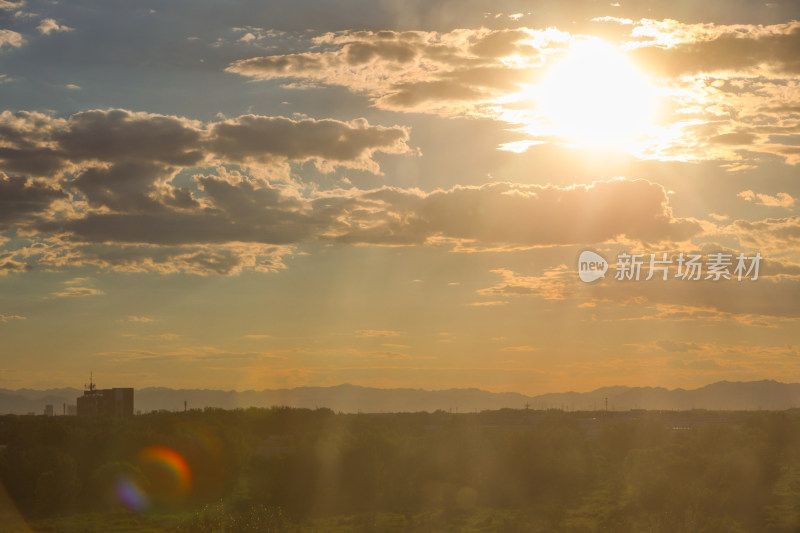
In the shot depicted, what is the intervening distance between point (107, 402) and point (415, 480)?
13899 centimetres

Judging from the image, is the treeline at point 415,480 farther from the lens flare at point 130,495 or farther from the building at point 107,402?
the building at point 107,402

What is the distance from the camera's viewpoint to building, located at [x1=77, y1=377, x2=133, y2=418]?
176 m

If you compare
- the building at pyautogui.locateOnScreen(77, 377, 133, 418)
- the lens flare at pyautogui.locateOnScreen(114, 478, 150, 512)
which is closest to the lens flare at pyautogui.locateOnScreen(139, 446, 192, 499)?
the lens flare at pyautogui.locateOnScreen(114, 478, 150, 512)

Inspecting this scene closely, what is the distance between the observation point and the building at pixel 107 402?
175500mm

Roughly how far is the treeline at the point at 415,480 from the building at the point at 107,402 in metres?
116

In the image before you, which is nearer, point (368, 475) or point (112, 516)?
point (112, 516)

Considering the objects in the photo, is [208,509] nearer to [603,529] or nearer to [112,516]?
[112,516]

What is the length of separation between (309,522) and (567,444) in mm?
23223

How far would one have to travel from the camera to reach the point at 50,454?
166 ft

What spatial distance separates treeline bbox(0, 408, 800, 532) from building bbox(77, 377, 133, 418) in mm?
115543

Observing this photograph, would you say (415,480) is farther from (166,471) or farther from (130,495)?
(130,495)

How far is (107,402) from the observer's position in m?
176

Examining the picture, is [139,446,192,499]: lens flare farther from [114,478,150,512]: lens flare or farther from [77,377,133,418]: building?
[77,377,133,418]: building

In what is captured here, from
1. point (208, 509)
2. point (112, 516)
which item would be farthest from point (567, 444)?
point (112, 516)
